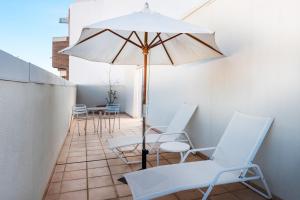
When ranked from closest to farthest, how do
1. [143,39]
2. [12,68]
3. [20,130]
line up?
1. [12,68]
2. [20,130]
3. [143,39]

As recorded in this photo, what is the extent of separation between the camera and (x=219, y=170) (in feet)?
8.34

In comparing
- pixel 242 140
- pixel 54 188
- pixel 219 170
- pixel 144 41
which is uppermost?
pixel 144 41

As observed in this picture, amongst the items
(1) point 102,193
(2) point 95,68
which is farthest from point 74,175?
(2) point 95,68

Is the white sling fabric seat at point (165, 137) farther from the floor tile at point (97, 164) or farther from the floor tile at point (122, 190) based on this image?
the floor tile at point (122, 190)

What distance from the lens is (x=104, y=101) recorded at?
11.0 metres

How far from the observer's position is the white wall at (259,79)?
232 cm

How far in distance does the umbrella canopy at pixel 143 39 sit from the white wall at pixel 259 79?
428 millimetres

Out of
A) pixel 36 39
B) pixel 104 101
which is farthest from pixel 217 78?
pixel 36 39

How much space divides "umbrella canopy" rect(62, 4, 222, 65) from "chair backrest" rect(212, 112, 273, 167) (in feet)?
3.26

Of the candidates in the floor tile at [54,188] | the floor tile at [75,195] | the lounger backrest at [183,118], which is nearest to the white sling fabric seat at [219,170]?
the floor tile at [75,195]

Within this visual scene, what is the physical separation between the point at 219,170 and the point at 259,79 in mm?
1207

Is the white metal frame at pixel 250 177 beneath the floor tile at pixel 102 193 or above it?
above

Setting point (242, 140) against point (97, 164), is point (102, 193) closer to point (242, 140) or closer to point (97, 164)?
point (97, 164)

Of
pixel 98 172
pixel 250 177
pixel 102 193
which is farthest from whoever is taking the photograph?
pixel 98 172
